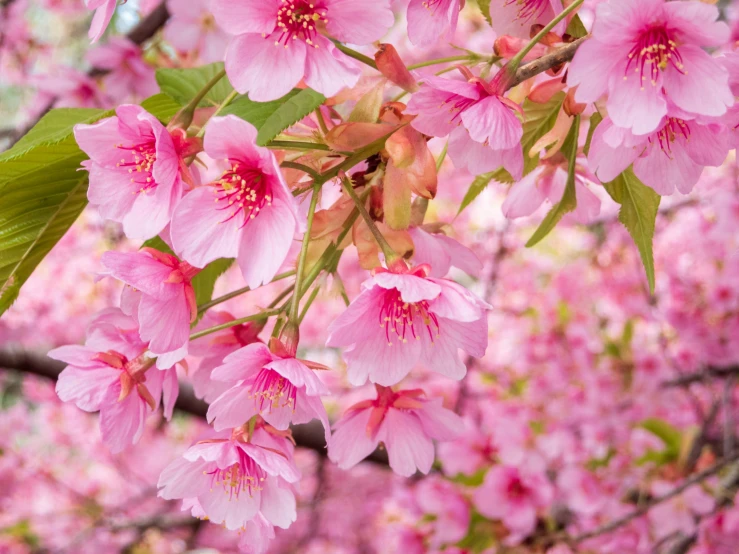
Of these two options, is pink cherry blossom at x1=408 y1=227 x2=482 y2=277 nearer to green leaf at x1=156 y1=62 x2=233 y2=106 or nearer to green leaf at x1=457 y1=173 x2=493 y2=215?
green leaf at x1=457 y1=173 x2=493 y2=215

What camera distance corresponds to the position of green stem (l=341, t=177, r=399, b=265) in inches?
23.4

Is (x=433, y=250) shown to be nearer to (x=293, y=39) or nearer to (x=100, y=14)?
(x=293, y=39)

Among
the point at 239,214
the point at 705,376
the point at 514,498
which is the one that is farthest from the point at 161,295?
the point at 705,376

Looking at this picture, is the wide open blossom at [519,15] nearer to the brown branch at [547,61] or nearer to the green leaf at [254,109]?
the brown branch at [547,61]

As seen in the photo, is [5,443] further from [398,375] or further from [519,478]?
[398,375]

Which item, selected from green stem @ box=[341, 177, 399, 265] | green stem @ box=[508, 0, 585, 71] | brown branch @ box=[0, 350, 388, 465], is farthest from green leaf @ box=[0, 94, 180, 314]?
brown branch @ box=[0, 350, 388, 465]

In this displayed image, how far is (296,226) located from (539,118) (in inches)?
13.5

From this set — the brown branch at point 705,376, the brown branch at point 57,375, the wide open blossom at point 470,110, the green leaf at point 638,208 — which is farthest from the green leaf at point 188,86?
the brown branch at point 705,376

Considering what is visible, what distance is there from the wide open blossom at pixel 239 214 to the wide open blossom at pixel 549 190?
0.38 meters

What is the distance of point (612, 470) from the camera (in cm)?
235

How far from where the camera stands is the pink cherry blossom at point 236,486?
643 mm

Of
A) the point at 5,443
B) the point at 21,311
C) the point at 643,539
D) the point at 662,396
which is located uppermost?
the point at 643,539

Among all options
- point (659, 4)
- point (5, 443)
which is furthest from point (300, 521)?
point (659, 4)

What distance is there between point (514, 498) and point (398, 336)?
1494 millimetres
